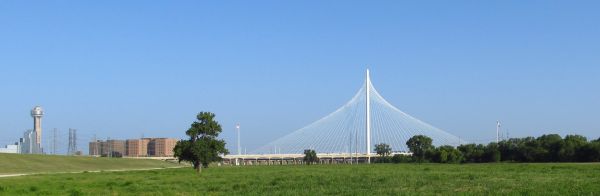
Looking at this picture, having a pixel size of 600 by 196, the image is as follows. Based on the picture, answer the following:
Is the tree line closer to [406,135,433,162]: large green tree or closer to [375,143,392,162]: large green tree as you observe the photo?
[406,135,433,162]: large green tree

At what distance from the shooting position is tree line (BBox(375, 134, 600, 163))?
113 m

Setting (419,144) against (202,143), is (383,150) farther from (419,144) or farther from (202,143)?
(202,143)

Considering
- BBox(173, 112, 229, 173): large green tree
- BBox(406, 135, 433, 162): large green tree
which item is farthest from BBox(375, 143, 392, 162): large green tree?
BBox(173, 112, 229, 173): large green tree

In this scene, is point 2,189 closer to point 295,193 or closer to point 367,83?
point 295,193

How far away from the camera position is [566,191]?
84.0ft

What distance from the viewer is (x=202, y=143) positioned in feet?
224

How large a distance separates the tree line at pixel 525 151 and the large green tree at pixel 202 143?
6403 centimetres

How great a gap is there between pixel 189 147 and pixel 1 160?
57.4 m

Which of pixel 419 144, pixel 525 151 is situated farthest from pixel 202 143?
pixel 419 144

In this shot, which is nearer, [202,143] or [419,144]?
[202,143]

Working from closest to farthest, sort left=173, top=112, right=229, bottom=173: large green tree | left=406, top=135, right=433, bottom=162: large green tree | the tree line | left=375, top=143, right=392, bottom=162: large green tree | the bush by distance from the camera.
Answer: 1. left=173, top=112, right=229, bottom=173: large green tree
2. the tree line
3. the bush
4. left=406, top=135, right=433, bottom=162: large green tree
5. left=375, top=143, right=392, bottom=162: large green tree

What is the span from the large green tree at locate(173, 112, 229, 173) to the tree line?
64032mm

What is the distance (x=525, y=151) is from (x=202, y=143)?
69.8 m

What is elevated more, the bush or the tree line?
the tree line
